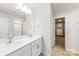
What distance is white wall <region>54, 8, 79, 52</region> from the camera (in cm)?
309

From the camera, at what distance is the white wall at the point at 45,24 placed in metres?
2.69

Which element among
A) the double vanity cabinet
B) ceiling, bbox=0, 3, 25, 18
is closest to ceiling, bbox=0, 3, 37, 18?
ceiling, bbox=0, 3, 25, 18

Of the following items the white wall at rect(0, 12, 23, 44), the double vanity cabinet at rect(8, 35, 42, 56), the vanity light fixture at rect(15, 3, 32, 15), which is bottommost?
the double vanity cabinet at rect(8, 35, 42, 56)

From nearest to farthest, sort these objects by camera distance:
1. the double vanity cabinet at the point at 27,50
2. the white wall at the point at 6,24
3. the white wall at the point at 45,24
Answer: the double vanity cabinet at the point at 27,50 < the white wall at the point at 6,24 < the white wall at the point at 45,24

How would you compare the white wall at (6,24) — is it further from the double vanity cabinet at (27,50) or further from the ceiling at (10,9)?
the double vanity cabinet at (27,50)

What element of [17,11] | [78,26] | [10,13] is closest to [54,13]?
[78,26]

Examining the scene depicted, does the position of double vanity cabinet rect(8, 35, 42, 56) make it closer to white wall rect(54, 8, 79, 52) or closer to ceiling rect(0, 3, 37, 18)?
ceiling rect(0, 3, 37, 18)

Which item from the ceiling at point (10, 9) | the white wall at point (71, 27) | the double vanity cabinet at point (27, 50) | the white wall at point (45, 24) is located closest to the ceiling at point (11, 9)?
the ceiling at point (10, 9)

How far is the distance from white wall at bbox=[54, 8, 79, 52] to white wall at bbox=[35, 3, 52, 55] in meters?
0.40

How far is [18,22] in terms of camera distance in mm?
1926

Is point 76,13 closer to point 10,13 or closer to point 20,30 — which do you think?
point 20,30

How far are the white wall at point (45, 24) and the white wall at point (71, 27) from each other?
0.40 m

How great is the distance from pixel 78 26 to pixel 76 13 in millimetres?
491

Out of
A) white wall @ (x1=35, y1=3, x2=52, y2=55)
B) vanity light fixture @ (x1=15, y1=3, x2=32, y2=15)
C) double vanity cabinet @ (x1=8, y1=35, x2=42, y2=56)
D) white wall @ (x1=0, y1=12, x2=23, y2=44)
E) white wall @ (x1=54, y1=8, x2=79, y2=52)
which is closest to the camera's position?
double vanity cabinet @ (x1=8, y1=35, x2=42, y2=56)
